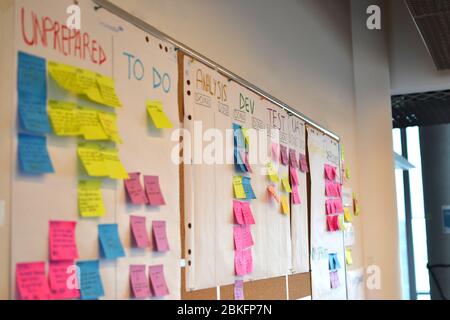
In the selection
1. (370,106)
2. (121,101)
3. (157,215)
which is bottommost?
(157,215)

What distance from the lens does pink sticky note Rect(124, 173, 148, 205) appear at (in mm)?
1390

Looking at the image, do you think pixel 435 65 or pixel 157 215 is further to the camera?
pixel 435 65

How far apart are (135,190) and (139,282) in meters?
0.23

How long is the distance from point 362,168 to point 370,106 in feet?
1.49

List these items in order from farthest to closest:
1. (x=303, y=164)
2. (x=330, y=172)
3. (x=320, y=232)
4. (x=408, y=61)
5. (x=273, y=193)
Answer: (x=408, y=61), (x=330, y=172), (x=320, y=232), (x=303, y=164), (x=273, y=193)

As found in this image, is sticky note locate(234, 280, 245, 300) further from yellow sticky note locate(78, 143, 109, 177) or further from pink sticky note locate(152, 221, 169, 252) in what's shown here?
yellow sticky note locate(78, 143, 109, 177)

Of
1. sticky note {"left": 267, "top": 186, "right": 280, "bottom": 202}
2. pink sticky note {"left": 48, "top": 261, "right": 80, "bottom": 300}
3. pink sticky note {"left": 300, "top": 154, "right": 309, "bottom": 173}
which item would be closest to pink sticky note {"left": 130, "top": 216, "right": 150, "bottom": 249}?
pink sticky note {"left": 48, "top": 261, "right": 80, "bottom": 300}

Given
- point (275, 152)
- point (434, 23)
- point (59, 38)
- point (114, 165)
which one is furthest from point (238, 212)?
point (434, 23)

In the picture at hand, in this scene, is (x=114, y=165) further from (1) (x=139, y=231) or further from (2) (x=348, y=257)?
(2) (x=348, y=257)

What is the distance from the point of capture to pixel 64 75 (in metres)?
1.23
